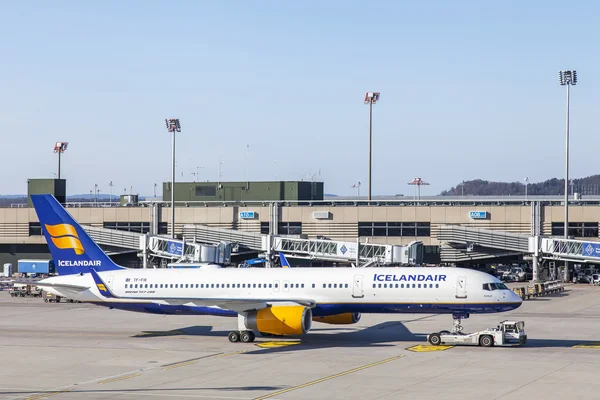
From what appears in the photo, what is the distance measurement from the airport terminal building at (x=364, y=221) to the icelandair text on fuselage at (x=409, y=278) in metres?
50.5

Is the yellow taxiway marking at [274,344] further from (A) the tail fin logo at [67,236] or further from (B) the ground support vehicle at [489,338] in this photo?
(A) the tail fin logo at [67,236]

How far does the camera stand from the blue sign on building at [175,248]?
96.8m

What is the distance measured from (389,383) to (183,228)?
7647 centimetres

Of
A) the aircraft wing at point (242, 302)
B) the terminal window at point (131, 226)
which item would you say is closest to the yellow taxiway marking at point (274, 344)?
the aircraft wing at point (242, 302)

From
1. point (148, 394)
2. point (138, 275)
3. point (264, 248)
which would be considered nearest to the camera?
point (148, 394)

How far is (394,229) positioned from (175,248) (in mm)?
28329

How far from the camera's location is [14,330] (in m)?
58.8

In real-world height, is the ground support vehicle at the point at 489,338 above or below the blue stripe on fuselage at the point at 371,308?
below

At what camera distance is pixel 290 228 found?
11300 cm

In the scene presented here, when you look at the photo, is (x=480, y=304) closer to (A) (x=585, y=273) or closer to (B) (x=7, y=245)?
(A) (x=585, y=273)

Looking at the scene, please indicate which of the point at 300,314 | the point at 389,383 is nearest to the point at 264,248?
the point at 300,314

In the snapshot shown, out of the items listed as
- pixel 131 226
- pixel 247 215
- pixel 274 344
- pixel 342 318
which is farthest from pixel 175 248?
pixel 274 344

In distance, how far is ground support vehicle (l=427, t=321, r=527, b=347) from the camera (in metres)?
48.9

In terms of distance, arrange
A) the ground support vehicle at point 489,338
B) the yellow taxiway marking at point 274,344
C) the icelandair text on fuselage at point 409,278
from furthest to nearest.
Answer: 1. the icelandair text on fuselage at point 409,278
2. the yellow taxiway marking at point 274,344
3. the ground support vehicle at point 489,338
